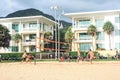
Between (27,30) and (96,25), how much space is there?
15819mm

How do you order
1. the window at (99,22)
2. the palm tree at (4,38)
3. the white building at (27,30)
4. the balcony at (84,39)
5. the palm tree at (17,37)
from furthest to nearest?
the white building at (27,30), the palm tree at (17,37), the window at (99,22), the balcony at (84,39), the palm tree at (4,38)

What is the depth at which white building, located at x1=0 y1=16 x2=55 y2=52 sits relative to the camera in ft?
229

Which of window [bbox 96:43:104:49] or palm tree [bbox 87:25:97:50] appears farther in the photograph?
window [bbox 96:43:104:49]

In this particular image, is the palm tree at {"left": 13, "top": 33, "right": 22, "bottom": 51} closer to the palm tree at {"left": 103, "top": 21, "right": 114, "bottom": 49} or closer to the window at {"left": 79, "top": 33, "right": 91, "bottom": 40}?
the window at {"left": 79, "top": 33, "right": 91, "bottom": 40}

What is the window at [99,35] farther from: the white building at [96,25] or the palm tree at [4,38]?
the palm tree at [4,38]

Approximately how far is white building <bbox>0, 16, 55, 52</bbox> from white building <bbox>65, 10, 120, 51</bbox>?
8.16 meters

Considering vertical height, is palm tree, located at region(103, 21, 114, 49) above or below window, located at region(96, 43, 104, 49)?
above

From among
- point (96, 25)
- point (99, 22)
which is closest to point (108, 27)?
point (96, 25)

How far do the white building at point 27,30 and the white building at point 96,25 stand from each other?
321 inches

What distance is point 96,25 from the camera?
6306 centimetres

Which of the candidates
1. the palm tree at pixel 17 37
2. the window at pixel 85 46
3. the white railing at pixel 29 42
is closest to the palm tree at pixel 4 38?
the palm tree at pixel 17 37

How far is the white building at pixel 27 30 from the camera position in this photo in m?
69.7

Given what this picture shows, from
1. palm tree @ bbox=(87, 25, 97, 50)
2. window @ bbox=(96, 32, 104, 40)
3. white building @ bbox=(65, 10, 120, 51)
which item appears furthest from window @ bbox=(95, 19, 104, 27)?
palm tree @ bbox=(87, 25, 97, 50)

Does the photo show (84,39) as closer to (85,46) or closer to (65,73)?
(85,46)
